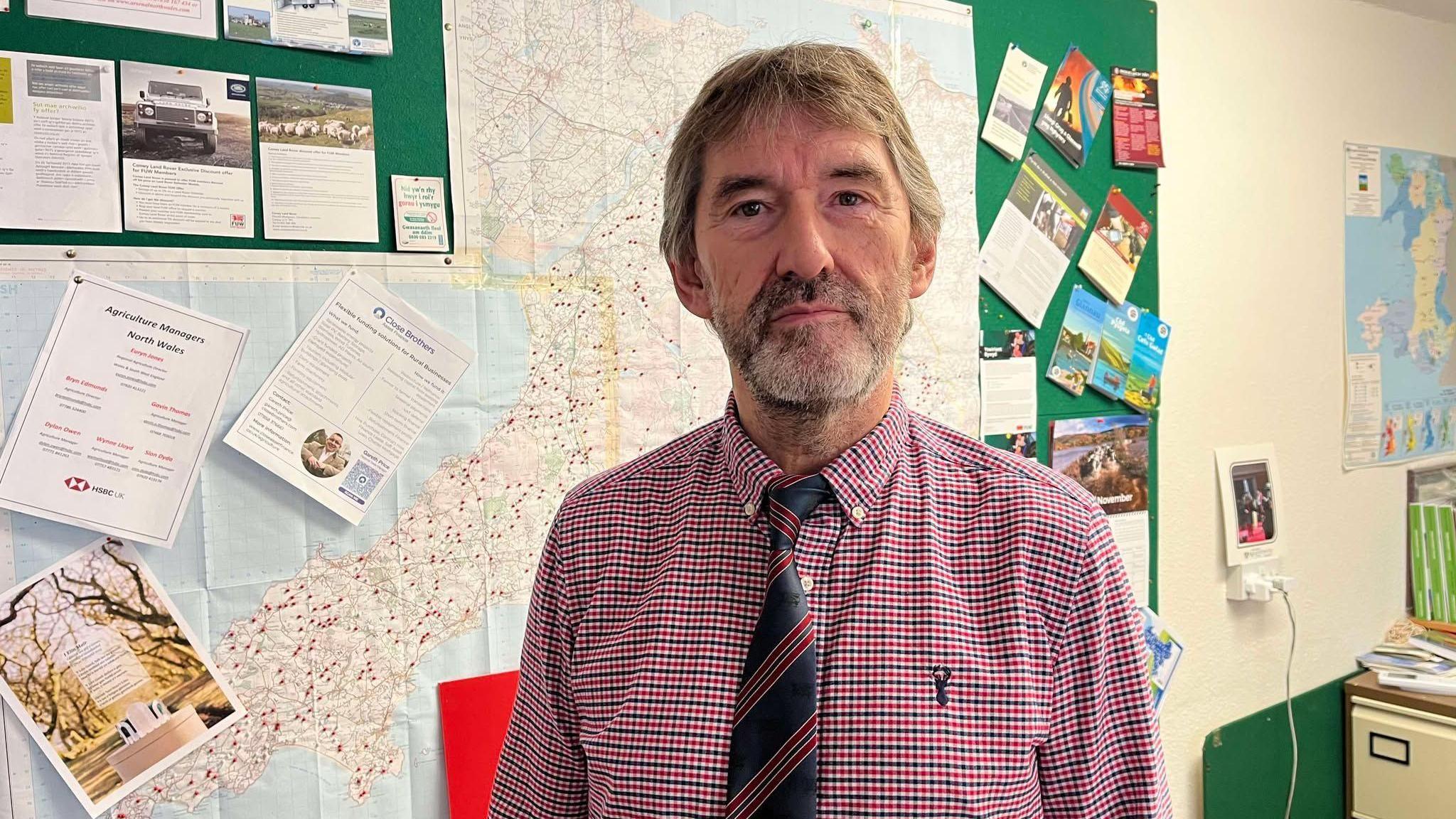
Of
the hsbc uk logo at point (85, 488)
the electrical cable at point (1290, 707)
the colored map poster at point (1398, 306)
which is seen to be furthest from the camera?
the colored map poster at point (1398, 306)

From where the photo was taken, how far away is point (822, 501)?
103 centimetres

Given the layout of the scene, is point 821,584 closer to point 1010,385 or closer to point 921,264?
point 921,264

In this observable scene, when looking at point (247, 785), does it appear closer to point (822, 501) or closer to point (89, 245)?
point (89, 245)

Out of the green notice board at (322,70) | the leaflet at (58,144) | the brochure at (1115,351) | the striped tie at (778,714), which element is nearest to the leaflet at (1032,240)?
the brochure at (1115,351)

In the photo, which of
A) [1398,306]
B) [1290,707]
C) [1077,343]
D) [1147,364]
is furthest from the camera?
[1398,306]

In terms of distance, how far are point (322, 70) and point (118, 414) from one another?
1.77 ft

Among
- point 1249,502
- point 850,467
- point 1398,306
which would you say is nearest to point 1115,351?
point 1249,502

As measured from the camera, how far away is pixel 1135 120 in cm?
225

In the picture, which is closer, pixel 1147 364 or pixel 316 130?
pixel 316 130

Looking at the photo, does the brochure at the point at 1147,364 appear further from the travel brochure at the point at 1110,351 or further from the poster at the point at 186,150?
the poster at the point at 186,150

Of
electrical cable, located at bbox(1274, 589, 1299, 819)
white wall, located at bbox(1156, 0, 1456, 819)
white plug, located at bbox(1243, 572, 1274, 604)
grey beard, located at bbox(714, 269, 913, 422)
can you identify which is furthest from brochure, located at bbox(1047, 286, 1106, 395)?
grey beard, located at bbox(714, 269, 913, 422)

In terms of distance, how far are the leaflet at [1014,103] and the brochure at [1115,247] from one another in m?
0.28

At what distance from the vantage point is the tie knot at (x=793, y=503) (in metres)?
1.01

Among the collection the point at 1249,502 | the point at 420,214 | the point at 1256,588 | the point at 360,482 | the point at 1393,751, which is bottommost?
the point at 1393,751
